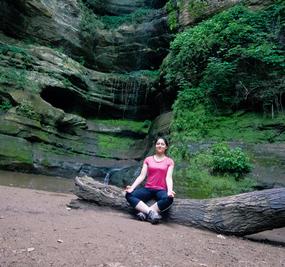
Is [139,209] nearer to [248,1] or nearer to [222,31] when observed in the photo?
[222,31]

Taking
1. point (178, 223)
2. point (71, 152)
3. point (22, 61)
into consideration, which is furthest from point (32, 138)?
point (178, 223)

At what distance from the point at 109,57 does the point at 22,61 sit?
6.63m

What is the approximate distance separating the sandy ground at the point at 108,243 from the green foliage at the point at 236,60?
809 cm

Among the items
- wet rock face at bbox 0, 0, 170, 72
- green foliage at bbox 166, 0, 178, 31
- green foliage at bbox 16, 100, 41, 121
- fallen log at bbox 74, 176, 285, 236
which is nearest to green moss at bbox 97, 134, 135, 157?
green foliage at bbox 16, 100, 41, 121

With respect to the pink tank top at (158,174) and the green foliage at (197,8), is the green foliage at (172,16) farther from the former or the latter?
the pink tank top at (158,174)

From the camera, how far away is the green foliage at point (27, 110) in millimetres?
14042

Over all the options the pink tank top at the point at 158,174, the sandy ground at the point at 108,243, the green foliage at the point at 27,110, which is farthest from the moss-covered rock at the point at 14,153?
the pink tank top at the point at 158,174

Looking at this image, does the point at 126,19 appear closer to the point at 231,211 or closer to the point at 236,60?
the point at 236,60

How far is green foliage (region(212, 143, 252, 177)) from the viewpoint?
31.7 feet

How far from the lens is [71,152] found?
1496cm

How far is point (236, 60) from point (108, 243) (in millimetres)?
10502

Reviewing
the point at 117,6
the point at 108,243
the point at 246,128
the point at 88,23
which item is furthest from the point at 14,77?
the point at 108,243

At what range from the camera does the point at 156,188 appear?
5848 millimetres

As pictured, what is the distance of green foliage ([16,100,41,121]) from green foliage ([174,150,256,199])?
6867mm
